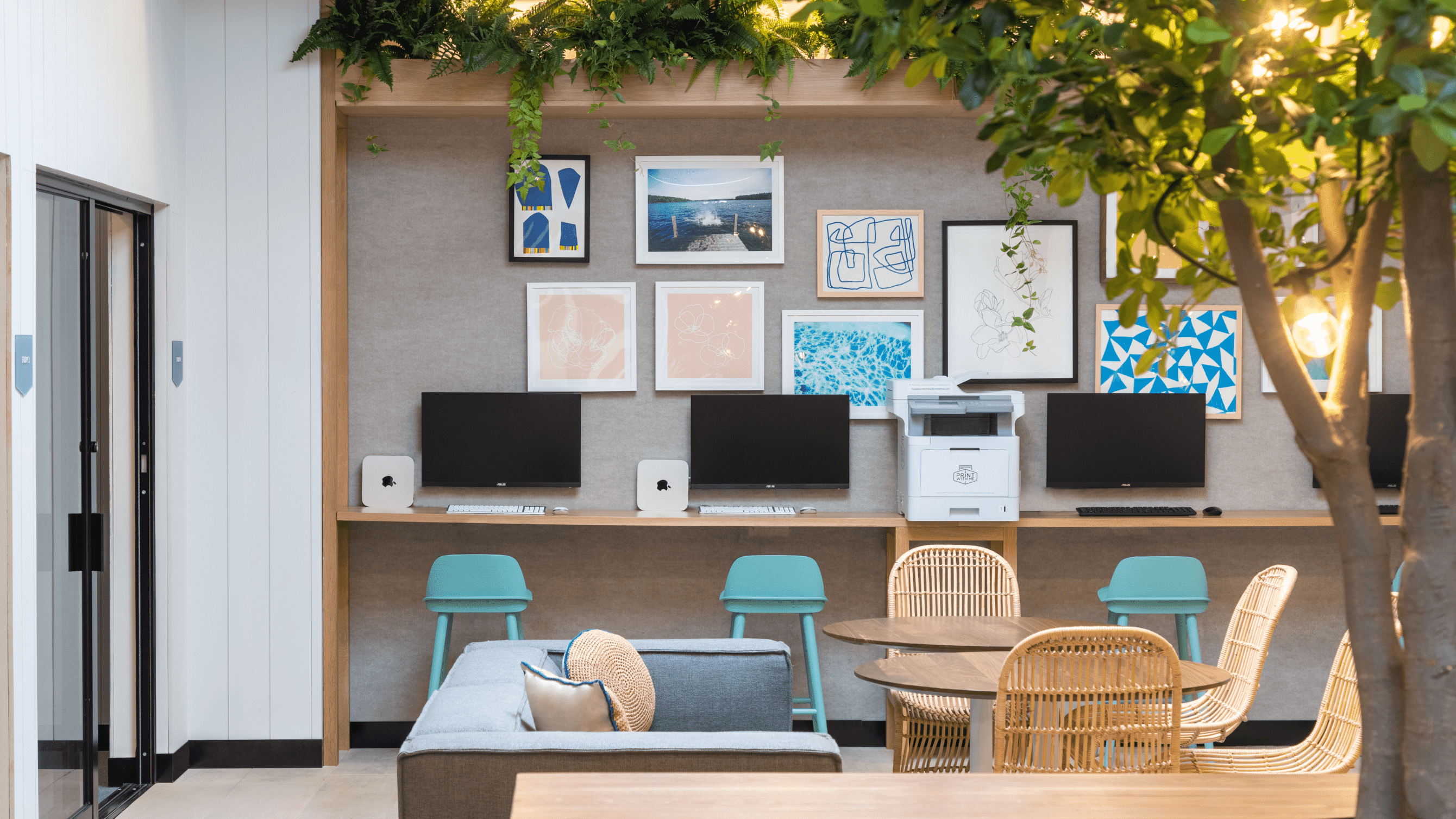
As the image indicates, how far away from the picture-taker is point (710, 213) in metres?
4.62

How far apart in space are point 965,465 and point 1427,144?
345 cm

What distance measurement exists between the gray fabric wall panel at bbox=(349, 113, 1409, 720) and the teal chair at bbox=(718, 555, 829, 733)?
42 cm

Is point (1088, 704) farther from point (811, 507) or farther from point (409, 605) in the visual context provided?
point (409, 605)

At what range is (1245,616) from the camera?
329 cm

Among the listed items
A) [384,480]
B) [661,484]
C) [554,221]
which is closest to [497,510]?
[384,480]

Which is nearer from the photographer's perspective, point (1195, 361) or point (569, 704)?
point (569, 704)

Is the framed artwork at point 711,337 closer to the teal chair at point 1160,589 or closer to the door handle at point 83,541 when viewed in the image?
the teal chair at point 1160,589

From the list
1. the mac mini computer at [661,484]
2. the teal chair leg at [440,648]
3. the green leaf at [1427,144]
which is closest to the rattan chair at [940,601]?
the mac mini computer at [661,484]

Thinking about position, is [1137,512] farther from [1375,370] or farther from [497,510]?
[497,510]

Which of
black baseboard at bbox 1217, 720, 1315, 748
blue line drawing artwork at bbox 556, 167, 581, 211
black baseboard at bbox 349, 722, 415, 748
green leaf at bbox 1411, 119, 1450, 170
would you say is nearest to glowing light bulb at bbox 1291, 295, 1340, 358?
green leaf at bbox 1411, 119, 1450, 170

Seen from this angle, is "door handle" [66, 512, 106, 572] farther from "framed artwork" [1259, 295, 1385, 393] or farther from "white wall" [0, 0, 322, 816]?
"framed artwork" [1259, 295, 1385, 393]

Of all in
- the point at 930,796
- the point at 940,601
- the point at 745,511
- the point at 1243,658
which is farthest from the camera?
the point at 745,511

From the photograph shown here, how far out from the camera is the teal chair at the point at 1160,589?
4.25 meters

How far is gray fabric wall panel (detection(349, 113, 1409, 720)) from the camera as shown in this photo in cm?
462
